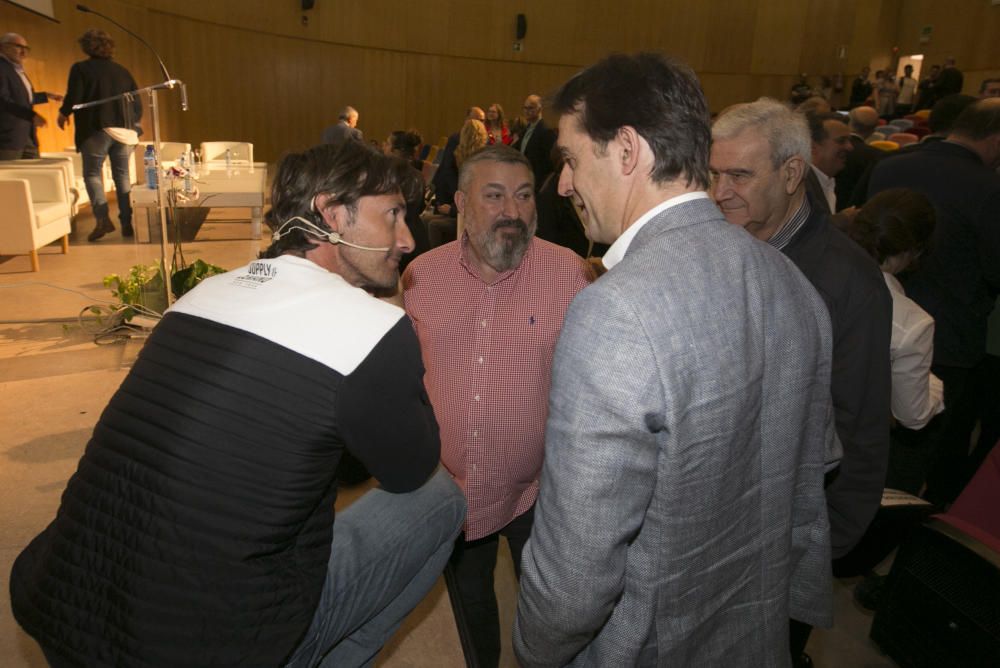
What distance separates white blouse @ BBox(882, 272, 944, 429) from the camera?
1810mm

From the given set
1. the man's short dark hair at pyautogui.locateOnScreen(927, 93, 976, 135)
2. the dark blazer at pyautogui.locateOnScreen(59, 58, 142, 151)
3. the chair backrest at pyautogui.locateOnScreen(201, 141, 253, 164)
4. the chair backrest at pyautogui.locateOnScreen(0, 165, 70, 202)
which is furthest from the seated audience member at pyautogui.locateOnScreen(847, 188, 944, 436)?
the chair backrest at pyautogui.locateOnScreen(201, 141, 253, 164)

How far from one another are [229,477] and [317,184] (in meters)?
0.68

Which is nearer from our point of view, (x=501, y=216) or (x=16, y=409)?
(x=501, y=216)

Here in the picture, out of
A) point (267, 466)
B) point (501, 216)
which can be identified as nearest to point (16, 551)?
point (267, 466)

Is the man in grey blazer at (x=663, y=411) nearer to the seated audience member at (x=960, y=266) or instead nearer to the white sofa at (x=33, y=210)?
the seated audience member at (x=960, y=266)

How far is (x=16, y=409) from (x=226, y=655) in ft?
9.96

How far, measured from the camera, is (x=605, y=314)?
0.83m

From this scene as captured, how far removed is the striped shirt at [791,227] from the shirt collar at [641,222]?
0.77m

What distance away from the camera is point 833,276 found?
1.49 meters

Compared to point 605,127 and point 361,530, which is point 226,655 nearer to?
point 361,530

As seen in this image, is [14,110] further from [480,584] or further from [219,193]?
[480,584]

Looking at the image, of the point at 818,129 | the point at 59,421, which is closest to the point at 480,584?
the point at 59,421

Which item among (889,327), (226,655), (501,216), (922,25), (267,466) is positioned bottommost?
(226,655)

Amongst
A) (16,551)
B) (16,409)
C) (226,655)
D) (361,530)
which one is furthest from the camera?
(16,409)
